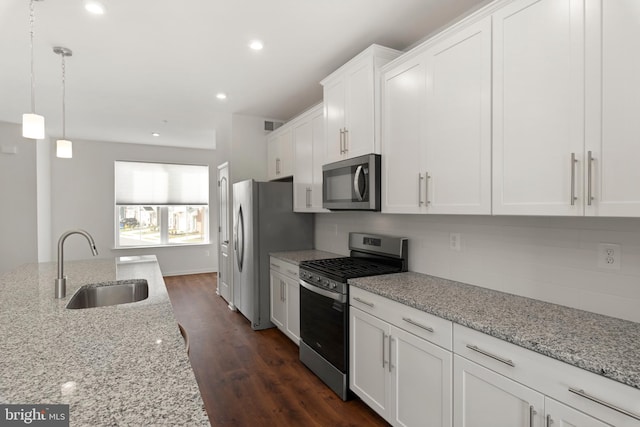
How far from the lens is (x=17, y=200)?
5.02 m

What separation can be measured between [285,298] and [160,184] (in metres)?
4.58

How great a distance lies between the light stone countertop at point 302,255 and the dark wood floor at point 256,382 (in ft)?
2.95

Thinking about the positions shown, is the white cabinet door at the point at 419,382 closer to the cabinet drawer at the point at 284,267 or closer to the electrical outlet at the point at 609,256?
the electrical outlet at the point at 609,256

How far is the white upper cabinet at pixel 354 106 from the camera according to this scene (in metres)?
2.48

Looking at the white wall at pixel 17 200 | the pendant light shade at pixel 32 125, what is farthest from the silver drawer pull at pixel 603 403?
the white wall at pixel 17 200

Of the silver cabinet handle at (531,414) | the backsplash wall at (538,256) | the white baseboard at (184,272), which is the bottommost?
the white baseboard at (184,272)

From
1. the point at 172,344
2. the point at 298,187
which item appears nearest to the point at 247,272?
the point at 298,187

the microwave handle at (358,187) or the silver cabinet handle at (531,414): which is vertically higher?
the microwave handle at (358,187)

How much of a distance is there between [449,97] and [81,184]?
670 cm

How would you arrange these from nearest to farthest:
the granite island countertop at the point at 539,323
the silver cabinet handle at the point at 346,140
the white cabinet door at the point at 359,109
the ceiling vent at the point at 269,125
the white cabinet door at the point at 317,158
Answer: the granite island countertop at the point at 539,323, the white cabinet door at the point at 359,109, the silver cabinet handle at the point at 346,140, the white cabinet door at the point at 317,158, the ceiling vent at the point at 269,125

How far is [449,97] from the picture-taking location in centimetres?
195

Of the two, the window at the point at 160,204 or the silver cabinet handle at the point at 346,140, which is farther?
the window at the point at 160,204

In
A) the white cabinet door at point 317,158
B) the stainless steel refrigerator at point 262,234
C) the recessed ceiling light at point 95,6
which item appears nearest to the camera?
the recessed ceiling light at point 95,6

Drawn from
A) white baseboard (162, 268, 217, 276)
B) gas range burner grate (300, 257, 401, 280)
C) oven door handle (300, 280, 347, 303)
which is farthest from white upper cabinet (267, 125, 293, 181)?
white baseboard (162, 268, 217, 276)
